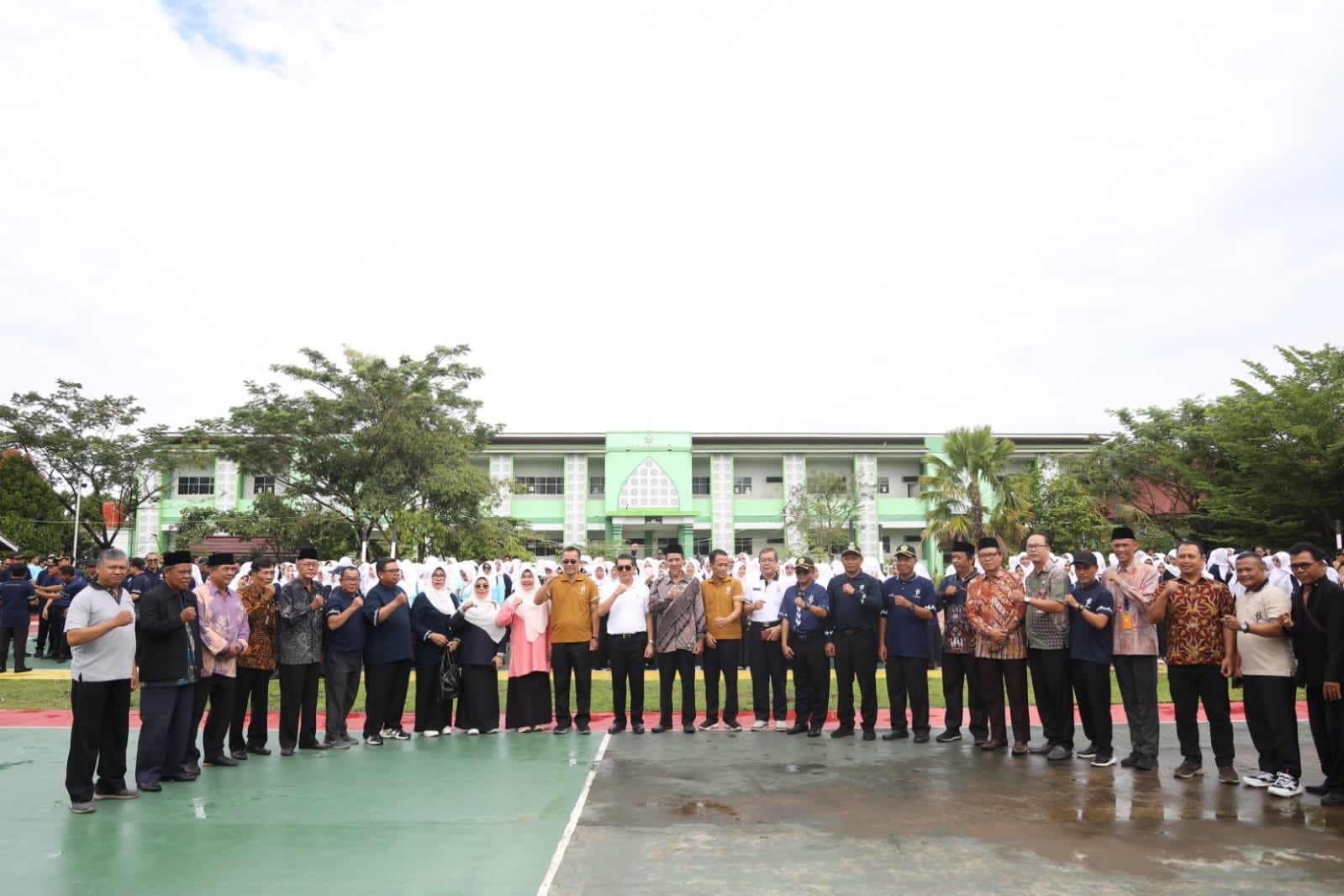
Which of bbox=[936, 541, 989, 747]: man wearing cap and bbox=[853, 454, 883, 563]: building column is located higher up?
bbox=[853, 454, 883, 563]: building column

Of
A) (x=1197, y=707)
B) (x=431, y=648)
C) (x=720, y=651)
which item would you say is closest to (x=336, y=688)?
(x=431, y=648)

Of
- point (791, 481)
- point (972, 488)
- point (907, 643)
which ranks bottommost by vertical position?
point (907, 643)

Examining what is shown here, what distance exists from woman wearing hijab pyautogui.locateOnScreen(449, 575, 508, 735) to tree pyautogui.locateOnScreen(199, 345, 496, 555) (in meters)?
14.8

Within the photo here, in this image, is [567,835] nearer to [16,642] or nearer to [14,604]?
[14,604]

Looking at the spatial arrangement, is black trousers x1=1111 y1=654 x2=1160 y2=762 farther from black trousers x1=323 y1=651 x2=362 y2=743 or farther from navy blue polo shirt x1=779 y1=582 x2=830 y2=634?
black trousers x1=323 y1=651 x2=362 y2=743

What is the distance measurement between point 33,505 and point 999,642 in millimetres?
38495

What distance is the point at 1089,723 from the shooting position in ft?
27.3

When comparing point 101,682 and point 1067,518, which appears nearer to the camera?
point 101,682

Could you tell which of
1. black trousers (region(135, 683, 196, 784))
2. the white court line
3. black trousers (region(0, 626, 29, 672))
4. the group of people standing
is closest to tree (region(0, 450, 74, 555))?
black trousers (region(0, 626, 29, 672))

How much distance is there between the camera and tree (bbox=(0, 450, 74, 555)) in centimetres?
3500

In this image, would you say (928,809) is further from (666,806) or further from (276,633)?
(276,633)

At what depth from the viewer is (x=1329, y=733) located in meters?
6.85

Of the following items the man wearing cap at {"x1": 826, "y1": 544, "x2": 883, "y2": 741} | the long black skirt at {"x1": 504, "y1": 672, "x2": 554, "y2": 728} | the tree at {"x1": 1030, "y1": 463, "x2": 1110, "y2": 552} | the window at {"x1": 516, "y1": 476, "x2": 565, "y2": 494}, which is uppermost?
the window at {"x1": 516, "y1": 476, "x2": 565, "y2": 494}

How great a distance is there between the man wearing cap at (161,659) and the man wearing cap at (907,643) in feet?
20.5
